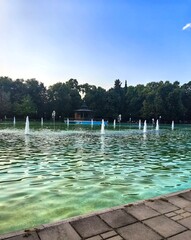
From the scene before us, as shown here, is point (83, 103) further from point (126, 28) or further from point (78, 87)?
point (126, 28)

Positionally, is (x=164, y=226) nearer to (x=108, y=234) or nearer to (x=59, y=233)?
(x=108, y=234)

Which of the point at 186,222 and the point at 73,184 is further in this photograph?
the point at 73,184

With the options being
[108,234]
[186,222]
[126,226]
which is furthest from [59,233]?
[186,222]

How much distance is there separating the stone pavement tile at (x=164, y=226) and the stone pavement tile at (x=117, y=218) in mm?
269

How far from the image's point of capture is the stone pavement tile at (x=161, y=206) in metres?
4.26

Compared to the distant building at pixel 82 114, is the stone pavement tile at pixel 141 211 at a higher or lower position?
lower

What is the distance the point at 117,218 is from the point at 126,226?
0.29 metres

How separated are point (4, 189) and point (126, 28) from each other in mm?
25072

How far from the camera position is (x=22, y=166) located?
873cm

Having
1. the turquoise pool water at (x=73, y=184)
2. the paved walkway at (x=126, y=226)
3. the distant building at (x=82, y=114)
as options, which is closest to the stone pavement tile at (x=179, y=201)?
the paved walkway at (x=126, y=226)

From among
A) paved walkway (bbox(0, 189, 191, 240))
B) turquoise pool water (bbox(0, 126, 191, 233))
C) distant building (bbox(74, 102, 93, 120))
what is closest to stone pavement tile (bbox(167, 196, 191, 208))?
paved walkway (bbox(0, 189, 191, 240))

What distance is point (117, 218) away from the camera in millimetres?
3914

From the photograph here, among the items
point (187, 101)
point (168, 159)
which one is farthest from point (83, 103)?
point (168, 159)

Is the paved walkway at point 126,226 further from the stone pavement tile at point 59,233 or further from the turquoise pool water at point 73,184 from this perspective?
the turquoise pool water at point 73,184
